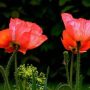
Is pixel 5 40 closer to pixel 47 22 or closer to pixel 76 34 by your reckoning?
pixel 76 34

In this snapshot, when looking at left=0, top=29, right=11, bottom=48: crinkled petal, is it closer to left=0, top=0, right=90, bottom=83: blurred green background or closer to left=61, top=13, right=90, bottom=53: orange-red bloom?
Result: left=61, top=13, right=90, bottom=53: orange-red bloom

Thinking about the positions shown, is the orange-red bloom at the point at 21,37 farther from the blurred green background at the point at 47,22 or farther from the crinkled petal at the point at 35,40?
the blurred green background at the point at 47,22

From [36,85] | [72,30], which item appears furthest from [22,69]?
[72,30]

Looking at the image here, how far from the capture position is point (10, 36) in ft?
6.54

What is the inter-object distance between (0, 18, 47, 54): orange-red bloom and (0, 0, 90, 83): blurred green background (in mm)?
4870

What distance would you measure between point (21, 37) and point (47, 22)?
5195 millimetres

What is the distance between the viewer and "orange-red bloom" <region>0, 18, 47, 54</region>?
1.97 metres

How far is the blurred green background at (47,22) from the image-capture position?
698cm

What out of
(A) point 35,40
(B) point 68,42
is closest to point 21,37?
(A) point 35,40

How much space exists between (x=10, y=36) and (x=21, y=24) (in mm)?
65

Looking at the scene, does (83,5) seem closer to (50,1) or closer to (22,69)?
(50,1)

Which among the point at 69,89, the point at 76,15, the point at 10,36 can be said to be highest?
the point at 76,15

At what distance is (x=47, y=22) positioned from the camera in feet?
23.5

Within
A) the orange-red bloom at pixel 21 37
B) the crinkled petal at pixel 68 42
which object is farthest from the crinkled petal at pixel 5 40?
the crinkled petal at pixel 68 42
